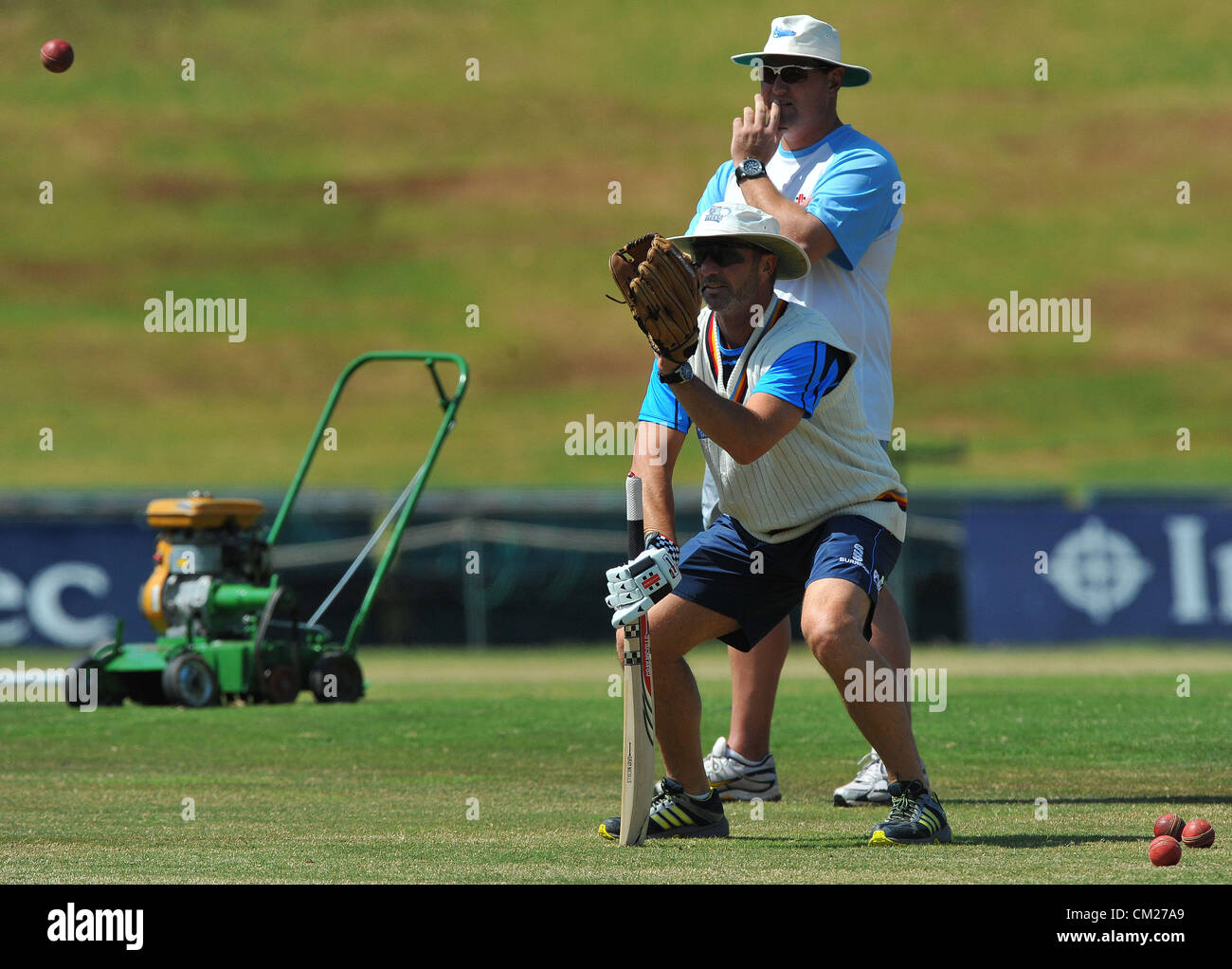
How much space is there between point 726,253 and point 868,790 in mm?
2088

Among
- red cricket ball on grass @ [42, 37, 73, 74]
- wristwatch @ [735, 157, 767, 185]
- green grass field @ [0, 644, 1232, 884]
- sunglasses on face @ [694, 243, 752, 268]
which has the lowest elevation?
green grass field @ [0, 644, 1232, 884]

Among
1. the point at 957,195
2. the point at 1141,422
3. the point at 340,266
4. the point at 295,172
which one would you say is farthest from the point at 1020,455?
the point at 295,172

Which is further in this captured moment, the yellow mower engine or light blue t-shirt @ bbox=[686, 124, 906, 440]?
the yellow mower engine

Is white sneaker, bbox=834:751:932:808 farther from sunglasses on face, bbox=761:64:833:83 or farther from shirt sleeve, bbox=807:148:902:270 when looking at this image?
sunglasses on face, bbox=761:64:833:83

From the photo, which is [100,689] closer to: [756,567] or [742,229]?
[756,567]

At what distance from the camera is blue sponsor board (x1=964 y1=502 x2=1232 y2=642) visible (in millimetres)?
18141

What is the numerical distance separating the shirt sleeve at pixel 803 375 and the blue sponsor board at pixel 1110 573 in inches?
483

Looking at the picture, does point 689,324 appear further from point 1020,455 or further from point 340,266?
point 340,266

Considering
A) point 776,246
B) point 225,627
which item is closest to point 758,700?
point 776,246

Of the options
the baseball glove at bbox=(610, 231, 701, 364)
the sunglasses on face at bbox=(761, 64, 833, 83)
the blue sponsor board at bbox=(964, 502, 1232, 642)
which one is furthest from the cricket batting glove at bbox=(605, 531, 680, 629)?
the blue sponsor board at bbox=(964, 502, 1232, 642)

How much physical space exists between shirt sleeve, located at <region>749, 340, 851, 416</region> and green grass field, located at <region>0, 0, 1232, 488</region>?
32.2 m

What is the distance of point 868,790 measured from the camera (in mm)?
7500

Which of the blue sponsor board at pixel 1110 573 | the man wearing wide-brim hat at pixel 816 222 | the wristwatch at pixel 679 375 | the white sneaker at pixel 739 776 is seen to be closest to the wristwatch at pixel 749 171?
the man wearing wide-brim hat at pixel 816 222

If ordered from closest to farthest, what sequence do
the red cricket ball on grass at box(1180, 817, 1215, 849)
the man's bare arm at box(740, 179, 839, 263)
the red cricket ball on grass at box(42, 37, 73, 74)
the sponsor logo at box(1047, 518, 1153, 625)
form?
the red cricket ball on grass at box(1180, 817, 1215, 849) < the man's bare arm at box(740, 179, 839, 263) < the red cricket ball on grass at box(42, 37, 73, 74) < the sponsor logo at box(1047, 518, 1153, 625)
